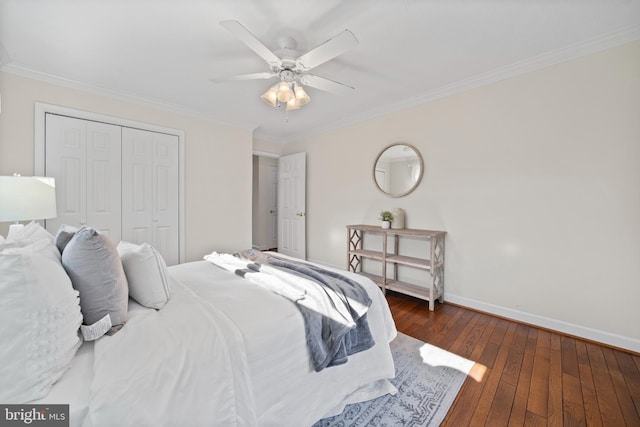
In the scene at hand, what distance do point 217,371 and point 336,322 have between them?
24.2 inches

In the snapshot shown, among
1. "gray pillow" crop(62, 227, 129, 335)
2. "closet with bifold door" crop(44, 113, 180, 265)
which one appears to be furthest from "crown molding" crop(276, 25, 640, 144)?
A: "gray pillow" crop(62, 227, 129, 335)

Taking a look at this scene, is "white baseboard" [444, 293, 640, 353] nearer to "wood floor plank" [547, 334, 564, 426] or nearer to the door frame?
"wood floor plank" [547, 334, 564, 426]

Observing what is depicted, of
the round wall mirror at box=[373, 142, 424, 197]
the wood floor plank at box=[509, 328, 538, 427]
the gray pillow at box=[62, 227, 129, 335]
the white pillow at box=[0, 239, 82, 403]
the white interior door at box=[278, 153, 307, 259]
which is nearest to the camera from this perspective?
the white pillow at box=[0, 239, 82, 403]

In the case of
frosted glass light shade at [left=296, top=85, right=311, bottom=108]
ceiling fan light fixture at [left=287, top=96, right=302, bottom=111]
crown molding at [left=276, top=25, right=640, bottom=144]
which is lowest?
ceiling fan light fixture at [left=287, top=96, right=302, bottom=111]

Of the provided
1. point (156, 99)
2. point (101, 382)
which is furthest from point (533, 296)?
point (156, 99)

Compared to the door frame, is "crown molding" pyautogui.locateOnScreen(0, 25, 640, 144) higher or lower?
higher

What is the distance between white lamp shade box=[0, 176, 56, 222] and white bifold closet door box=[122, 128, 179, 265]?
1.12 meters

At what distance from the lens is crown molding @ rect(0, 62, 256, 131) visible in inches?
97.0

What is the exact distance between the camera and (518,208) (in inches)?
98.7

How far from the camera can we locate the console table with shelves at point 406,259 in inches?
112

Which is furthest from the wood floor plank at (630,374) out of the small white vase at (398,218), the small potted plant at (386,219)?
the small potted plant at (386,219)

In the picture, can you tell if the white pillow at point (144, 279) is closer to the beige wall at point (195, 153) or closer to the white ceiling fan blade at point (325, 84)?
the white ceiling fan blade at point (325, 84)

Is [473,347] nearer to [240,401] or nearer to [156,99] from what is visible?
[240,401]

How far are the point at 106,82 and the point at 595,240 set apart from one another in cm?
490
